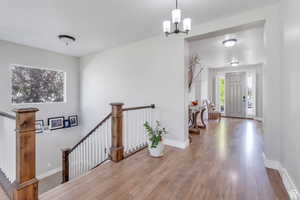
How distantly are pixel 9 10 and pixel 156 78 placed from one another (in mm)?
3009

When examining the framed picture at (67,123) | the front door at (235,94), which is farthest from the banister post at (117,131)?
the front door at (235,94)

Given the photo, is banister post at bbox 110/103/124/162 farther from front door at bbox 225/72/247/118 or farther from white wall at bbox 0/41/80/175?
front door at bbox 225/72/247/118

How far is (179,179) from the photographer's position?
82.0 inches

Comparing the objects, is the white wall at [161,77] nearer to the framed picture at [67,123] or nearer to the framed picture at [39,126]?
the framed picture at [67,123]

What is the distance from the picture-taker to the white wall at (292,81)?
5.09 ft

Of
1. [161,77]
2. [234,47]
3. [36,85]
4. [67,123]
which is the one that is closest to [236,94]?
[234,47]

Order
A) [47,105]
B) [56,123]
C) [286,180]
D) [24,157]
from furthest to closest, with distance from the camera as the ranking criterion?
[56,123] < [47,105] < [286,180] < [24,157]

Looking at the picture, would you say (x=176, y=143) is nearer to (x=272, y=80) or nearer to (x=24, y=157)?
(x=272, y=80)

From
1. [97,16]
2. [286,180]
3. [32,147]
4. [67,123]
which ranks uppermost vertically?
[97,16]

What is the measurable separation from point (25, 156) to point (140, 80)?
2897 mm

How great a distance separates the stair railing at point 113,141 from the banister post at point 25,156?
1237 mm

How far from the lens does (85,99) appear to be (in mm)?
5504

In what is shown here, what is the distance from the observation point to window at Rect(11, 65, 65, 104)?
13.9 feet

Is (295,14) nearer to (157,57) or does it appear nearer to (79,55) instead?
(157,57)
